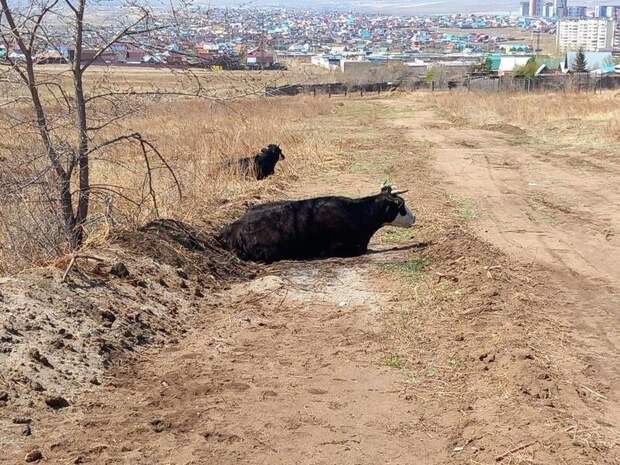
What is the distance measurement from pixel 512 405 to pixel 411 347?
1641 millimetres

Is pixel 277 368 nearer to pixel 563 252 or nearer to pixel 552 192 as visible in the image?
pixel 563 252

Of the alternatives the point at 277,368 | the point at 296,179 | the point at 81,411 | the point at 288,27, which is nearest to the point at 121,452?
the point at 81,411

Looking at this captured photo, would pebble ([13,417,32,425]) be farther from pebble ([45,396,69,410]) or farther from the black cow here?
the black cow

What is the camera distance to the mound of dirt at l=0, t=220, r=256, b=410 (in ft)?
20.5

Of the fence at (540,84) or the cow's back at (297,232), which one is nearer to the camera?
the cow's back at (297,232)

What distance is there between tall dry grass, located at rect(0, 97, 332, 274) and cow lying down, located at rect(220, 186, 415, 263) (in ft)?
4.23

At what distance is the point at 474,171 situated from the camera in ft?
67.7

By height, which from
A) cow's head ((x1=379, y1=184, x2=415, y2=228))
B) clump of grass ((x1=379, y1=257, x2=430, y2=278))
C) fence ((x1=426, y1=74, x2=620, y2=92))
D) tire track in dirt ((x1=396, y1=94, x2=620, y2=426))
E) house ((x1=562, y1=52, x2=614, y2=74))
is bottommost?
house ((x1=562, y1=52, x2=614, y2=74))

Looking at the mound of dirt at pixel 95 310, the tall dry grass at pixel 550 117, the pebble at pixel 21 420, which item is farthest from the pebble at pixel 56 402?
the tall dry grass at pixel 550 117

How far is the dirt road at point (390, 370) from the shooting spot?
5430mm

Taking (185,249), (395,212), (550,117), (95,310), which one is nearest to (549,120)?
(550,117)

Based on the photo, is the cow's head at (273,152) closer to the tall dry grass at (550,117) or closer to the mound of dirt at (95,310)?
the mound of dirt at (95,310)

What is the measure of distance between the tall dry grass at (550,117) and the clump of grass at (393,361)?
2022 centimetres

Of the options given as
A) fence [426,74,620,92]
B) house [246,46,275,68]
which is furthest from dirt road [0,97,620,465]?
fence [426,74,620,92]
